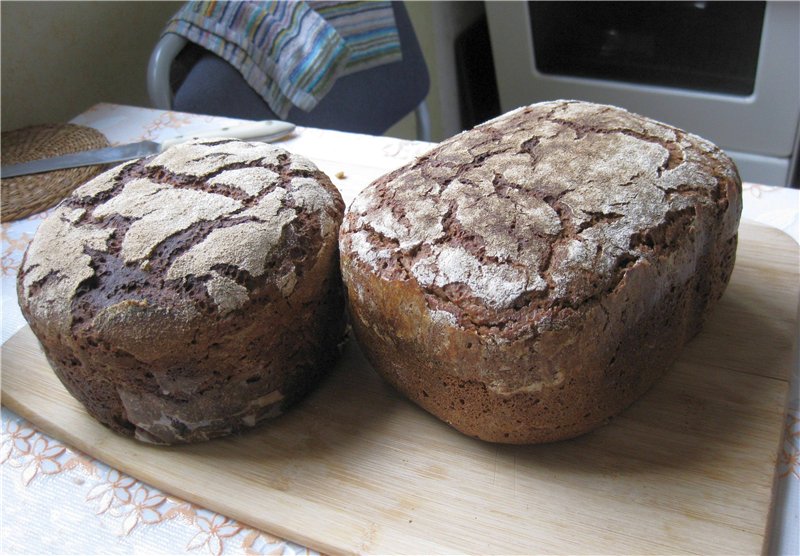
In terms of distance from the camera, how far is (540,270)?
721mm

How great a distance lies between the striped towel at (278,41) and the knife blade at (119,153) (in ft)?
1.17

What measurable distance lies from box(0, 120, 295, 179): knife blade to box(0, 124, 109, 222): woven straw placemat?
2 centimetres

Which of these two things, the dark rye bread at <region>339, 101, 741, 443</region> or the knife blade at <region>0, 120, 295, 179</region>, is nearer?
the dark rye bread at <region>339, 101, 741, 443</region>

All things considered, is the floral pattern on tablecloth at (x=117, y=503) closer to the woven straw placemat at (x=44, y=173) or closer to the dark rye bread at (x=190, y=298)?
the dark rye bread at (x=190, y=298)

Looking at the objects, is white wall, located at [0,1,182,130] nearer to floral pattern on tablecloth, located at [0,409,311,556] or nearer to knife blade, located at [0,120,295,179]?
knife blade, located at [0,120,295,179]

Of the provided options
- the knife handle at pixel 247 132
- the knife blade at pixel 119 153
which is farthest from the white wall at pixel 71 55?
the knife handle at pixel 247 132

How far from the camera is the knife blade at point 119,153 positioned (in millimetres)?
1353

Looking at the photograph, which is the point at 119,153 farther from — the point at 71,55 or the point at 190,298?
→ the point at 190,298

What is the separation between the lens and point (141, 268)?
806mm

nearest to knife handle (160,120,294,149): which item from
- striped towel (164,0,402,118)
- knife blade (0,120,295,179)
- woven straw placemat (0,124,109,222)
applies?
knife blade (0,120,295,179)

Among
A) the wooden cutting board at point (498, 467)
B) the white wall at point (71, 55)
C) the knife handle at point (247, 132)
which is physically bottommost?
the wooden cutting board at point (498, 467)

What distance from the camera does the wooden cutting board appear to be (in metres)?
0.73

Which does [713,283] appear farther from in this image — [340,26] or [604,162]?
[340,26]

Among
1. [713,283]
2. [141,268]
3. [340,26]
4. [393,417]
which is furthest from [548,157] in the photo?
[340,26]
